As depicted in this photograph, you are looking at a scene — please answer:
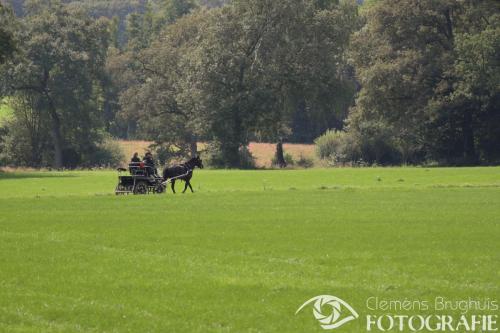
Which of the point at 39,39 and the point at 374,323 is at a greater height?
the point at 39,39

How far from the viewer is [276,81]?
78.9 metres

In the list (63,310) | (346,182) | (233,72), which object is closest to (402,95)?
(233,72)

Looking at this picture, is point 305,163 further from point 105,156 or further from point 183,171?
point 183,171

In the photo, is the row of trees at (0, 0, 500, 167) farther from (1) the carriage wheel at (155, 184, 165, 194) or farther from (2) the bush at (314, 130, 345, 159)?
(1) the carriage wheel at (155, 184, 165, 194)

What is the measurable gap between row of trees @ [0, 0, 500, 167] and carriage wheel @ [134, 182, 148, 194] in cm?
2413

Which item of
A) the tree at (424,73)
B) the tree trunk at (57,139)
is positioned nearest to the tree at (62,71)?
the tree trunk at (57,139)

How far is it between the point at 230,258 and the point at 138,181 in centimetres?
2290

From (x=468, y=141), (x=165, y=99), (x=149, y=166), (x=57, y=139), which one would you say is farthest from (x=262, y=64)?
(x=149, y=166)

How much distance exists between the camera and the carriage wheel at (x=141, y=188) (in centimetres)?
4278

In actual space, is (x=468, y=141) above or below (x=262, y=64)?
below

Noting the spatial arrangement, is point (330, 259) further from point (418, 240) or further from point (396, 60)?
point (396, 60)

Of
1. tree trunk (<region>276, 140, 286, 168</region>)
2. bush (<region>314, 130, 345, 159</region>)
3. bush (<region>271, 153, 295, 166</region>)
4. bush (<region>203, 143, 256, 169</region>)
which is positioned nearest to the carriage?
bush (<region>203, 143, 256, 169</region>)

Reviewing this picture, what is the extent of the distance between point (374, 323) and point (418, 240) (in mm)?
9272

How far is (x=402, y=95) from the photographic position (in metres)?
73.5
